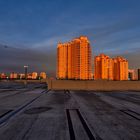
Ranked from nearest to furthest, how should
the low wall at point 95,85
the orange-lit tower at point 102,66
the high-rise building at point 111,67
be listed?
the low wall at point 95,85, the orange-lit tower at point 102,66, the high-rise building at point 111,67

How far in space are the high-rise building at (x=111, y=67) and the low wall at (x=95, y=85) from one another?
57.4m

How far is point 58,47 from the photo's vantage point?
116m

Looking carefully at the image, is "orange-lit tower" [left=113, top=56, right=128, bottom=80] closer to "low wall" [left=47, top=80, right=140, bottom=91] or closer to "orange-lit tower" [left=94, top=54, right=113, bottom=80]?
"orange-lit tower" [left=94, top=54, right=113, bottom=80]

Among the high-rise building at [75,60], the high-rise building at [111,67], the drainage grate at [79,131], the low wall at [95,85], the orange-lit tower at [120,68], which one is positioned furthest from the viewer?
the high-rise building at [75,60]

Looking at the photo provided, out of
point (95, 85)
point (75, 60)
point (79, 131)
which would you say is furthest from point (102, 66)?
point (79, 131)

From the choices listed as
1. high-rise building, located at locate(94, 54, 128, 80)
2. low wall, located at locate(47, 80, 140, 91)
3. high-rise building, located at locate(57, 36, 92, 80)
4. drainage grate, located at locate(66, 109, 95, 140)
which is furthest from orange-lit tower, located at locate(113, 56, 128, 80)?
drainage grate, located at locate(66, 109, 95, 140)

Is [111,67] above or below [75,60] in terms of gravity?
below

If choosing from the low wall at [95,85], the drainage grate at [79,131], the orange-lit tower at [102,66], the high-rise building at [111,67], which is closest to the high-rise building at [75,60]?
the orange-lit tower at [102,66]

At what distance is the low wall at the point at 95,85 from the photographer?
3975 cm

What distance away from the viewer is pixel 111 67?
345 feet

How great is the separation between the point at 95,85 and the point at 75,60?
66852mm

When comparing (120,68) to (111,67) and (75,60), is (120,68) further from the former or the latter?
(75,60)

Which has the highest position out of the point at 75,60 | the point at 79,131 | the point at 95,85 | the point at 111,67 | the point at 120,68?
the point at 75,60

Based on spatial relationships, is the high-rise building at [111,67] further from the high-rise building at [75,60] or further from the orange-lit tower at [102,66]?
the high-rise building at [75,60]
